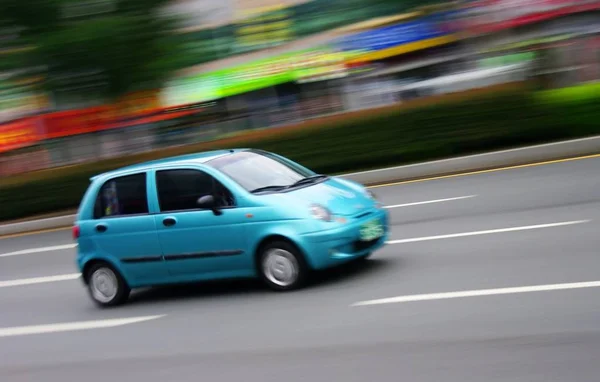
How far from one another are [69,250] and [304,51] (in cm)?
1950

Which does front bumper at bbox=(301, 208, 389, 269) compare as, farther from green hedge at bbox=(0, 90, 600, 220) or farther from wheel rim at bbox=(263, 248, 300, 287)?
green hedge at bbox=(0, 90, 600, 220)

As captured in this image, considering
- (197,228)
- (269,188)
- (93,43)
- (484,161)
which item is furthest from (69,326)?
(93,43)

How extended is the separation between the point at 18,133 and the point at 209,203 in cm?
2347

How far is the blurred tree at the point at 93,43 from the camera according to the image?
20.8 m

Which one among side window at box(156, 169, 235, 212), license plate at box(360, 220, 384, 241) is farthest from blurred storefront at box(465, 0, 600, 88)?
side window at box(156, 169, 235, 212)

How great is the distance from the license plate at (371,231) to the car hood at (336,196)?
178mm

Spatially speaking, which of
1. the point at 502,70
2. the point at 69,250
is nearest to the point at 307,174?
the point at 69,250

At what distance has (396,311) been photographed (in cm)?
726

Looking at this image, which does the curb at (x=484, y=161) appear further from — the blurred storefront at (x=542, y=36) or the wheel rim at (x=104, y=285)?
the wheel rim at (x=104, y=285)

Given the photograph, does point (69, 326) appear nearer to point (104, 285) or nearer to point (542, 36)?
point (104, 285)

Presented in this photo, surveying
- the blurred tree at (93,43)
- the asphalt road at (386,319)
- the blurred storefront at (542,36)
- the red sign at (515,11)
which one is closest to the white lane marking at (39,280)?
the asphalt road at (386,319)

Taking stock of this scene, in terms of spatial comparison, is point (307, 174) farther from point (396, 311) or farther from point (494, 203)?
point (494, 203)

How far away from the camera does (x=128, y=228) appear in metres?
9.35

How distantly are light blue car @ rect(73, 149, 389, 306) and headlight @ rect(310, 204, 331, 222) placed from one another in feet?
0.03
